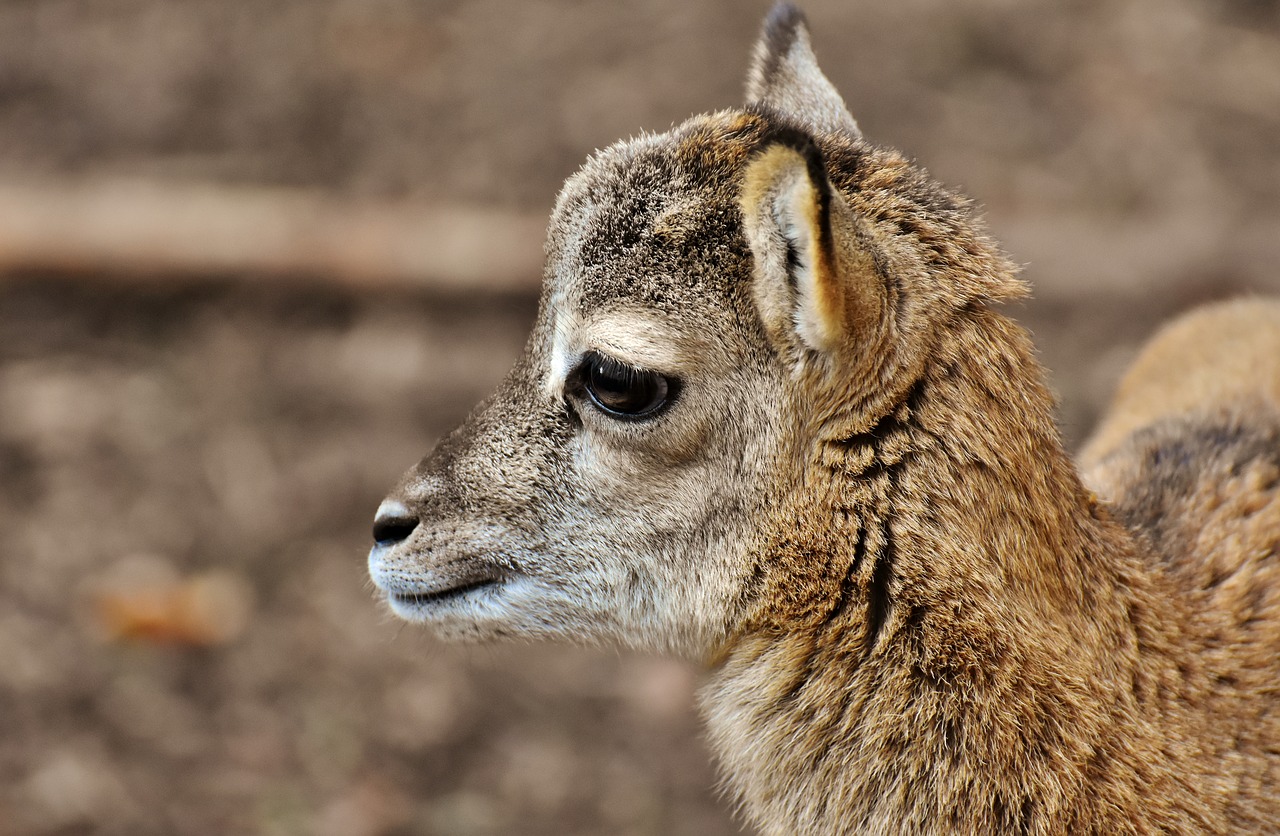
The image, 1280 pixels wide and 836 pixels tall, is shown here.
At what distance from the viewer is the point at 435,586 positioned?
11.8 ft

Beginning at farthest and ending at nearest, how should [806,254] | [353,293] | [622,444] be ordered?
[353,293] < [622,444] < [806,254]

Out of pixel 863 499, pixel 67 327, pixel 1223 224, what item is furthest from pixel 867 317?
pixel 67 327

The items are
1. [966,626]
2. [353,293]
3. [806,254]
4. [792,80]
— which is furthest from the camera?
[353,293]

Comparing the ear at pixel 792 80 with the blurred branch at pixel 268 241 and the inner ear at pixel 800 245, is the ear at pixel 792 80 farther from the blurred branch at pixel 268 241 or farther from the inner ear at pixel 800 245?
the blurred branch at pixel 268 241

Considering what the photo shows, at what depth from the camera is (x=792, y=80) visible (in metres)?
3.88

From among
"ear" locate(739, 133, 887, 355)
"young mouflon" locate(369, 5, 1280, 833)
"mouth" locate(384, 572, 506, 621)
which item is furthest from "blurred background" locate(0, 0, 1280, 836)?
"ear" locate(739, 133, 887, 355)

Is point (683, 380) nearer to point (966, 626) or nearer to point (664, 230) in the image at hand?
point (664, 230)

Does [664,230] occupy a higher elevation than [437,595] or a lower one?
higher

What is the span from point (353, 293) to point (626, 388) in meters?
5.24

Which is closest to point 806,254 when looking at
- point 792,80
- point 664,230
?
point 664,230

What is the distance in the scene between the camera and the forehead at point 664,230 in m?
3.14

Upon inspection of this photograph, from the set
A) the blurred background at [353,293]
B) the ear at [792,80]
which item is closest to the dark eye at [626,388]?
the ear at [792,80]

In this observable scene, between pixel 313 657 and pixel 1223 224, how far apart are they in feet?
19.5

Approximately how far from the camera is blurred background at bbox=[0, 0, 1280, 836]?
19.3ft
